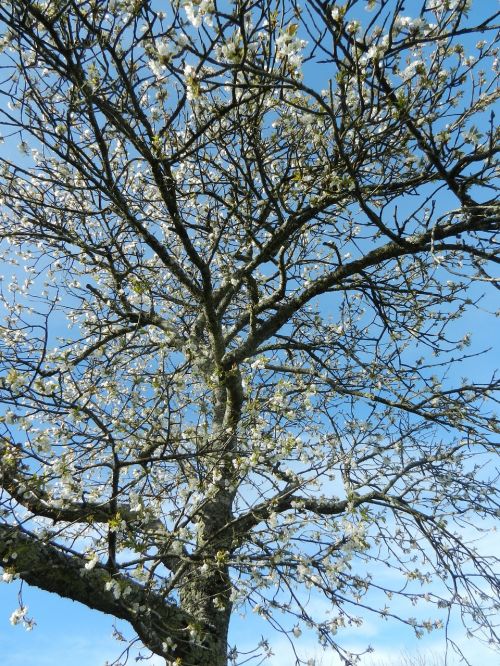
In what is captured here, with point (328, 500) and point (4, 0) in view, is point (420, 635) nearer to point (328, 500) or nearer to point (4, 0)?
point (328, 500)

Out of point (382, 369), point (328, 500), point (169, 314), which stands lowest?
point (328, 500)

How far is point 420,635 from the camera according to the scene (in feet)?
16.3

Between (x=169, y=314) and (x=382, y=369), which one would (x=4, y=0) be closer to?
(x=169, y=314)

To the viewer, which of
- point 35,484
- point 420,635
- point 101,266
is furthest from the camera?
point 101,266

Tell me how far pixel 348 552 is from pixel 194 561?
43.9 inches

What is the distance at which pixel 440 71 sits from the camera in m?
4.53

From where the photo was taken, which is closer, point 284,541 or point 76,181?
point 284,541

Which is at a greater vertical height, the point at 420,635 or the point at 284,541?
the point at 284,541

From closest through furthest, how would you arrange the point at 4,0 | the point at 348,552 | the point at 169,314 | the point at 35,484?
the point at 35,484
the point at 4,0
the point at 348,552
the point at 169,314

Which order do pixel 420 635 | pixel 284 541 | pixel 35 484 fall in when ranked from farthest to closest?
1. pixel 420 635
2. pixel 284 541
3. pixel 35 484

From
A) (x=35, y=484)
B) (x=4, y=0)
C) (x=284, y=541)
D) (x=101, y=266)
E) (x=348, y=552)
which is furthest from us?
(x=101, y=266)

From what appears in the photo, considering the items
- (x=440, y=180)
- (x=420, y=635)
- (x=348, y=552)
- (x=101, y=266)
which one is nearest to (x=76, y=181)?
(x=101, y=266)

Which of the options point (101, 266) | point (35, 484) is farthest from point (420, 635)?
point (101, 266)

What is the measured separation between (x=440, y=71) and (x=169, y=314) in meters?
3.77
